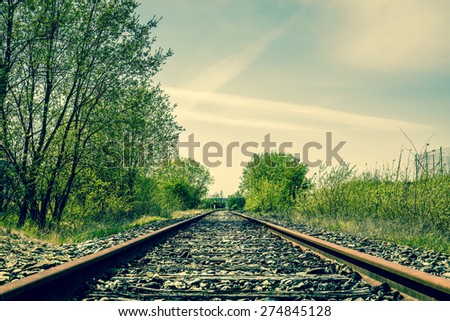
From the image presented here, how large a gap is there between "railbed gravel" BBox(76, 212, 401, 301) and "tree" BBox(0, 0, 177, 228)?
603cm

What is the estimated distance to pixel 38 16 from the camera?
10570 mm

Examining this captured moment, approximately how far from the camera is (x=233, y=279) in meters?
4.37

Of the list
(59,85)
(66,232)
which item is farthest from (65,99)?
(66,232)

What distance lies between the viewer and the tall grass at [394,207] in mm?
8188

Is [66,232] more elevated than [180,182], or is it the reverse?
[180,182]

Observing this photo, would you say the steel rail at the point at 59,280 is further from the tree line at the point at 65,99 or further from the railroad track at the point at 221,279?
the tree line at the point at 65,99

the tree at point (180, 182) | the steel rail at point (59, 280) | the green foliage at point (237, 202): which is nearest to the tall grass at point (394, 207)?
the steel rail at point (59, 280)

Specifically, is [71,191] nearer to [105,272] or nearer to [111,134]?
[111,134]

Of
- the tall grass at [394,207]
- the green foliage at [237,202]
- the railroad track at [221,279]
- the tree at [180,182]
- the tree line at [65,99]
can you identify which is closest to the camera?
the railroad track at [221,279]

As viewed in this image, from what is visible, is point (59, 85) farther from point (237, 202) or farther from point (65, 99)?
point (237, 202)

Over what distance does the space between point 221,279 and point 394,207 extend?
6034 mm

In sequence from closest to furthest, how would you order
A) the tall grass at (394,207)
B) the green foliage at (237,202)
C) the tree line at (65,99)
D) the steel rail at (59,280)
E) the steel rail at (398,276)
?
the steel rail at (59,280) → the steel rail at (398,276) → the tall grass at (394,207) → the tree line at (65,99) → the green foliage at (237,202)

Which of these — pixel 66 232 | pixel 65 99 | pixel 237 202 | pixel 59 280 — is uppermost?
pixel 65 99
